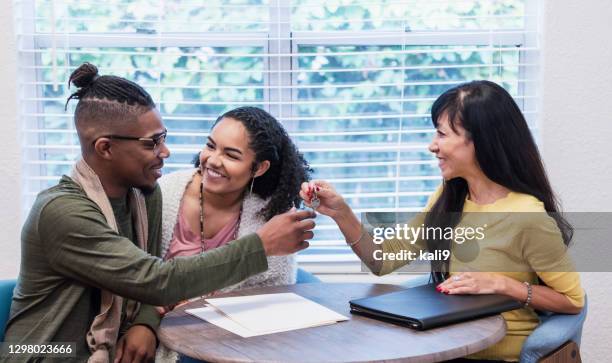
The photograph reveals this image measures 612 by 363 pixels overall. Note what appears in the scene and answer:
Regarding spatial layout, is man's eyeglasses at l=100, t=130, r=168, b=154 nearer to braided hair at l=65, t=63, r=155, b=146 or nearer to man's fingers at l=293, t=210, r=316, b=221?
braided hair at l=65, t=63, r=155, b=146

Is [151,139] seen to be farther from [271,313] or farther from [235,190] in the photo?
[271,313]

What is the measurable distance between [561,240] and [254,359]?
100 centimetres

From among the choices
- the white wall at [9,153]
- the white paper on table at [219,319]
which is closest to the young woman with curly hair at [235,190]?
the white paper on table at [219,319]

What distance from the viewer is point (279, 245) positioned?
6.43ft

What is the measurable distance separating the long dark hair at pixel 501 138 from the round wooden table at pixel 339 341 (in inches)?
17.4

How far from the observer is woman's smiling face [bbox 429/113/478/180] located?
2.19m

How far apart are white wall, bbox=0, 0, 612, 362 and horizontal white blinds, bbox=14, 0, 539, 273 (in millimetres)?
78

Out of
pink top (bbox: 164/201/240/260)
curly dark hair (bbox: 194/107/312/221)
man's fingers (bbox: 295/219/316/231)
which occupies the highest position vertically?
curly dark hair (bbox: 194/107/312/221)

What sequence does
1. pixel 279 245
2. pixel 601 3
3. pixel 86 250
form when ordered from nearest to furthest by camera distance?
pixel 86 250 → pixel 279 245 → pixel 601 3

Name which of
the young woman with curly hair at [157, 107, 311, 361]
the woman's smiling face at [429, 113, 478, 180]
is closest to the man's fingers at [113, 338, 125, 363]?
the young woman with curly hair at [157, 107, 311, 361]

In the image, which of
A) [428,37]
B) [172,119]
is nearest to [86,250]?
[172,119]

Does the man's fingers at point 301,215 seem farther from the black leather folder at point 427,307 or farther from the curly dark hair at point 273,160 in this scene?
the curly dark hair at point 273,160

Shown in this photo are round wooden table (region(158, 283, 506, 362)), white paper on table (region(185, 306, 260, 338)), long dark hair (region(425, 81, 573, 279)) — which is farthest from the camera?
long dark hair (region(425, 81, 573, 279))

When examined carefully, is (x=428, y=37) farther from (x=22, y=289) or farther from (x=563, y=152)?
(x=22, y=289)
